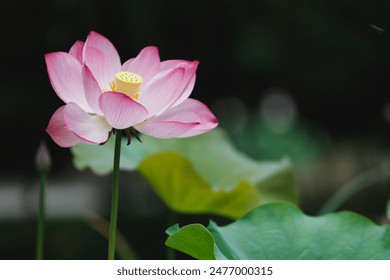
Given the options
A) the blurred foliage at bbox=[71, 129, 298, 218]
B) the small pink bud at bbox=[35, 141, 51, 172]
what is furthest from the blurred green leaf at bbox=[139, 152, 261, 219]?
the small pink bud at bbox=[35, 141, 51, 172]

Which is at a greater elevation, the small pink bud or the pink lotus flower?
the pink lotus flower

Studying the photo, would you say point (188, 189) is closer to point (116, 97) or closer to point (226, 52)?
point (116, 97)

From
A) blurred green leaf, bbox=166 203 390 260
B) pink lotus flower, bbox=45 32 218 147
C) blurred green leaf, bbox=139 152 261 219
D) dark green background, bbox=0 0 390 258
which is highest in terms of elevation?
dark green background, bbox=0 0 390 258

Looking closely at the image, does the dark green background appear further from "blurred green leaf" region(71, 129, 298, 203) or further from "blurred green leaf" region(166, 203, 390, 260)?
"blurred green leaf" region(166, 203, 390, 260)

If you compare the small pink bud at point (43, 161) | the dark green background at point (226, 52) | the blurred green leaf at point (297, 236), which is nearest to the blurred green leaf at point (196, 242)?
the blurred green leaf at point (297, 236)

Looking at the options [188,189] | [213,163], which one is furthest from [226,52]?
[188,189]

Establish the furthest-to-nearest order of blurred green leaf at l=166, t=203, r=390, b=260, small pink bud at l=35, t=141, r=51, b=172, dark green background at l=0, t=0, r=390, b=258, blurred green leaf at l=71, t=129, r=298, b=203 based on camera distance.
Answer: dark green background at l=0, t=0, r=390, b=258
blurred green leaf at l=71, t=129, r=298, b=203
small pink bud at l=35, t=141, r=51, b=172
blurred green leaf at l=166, t=203, r=390, b=260
